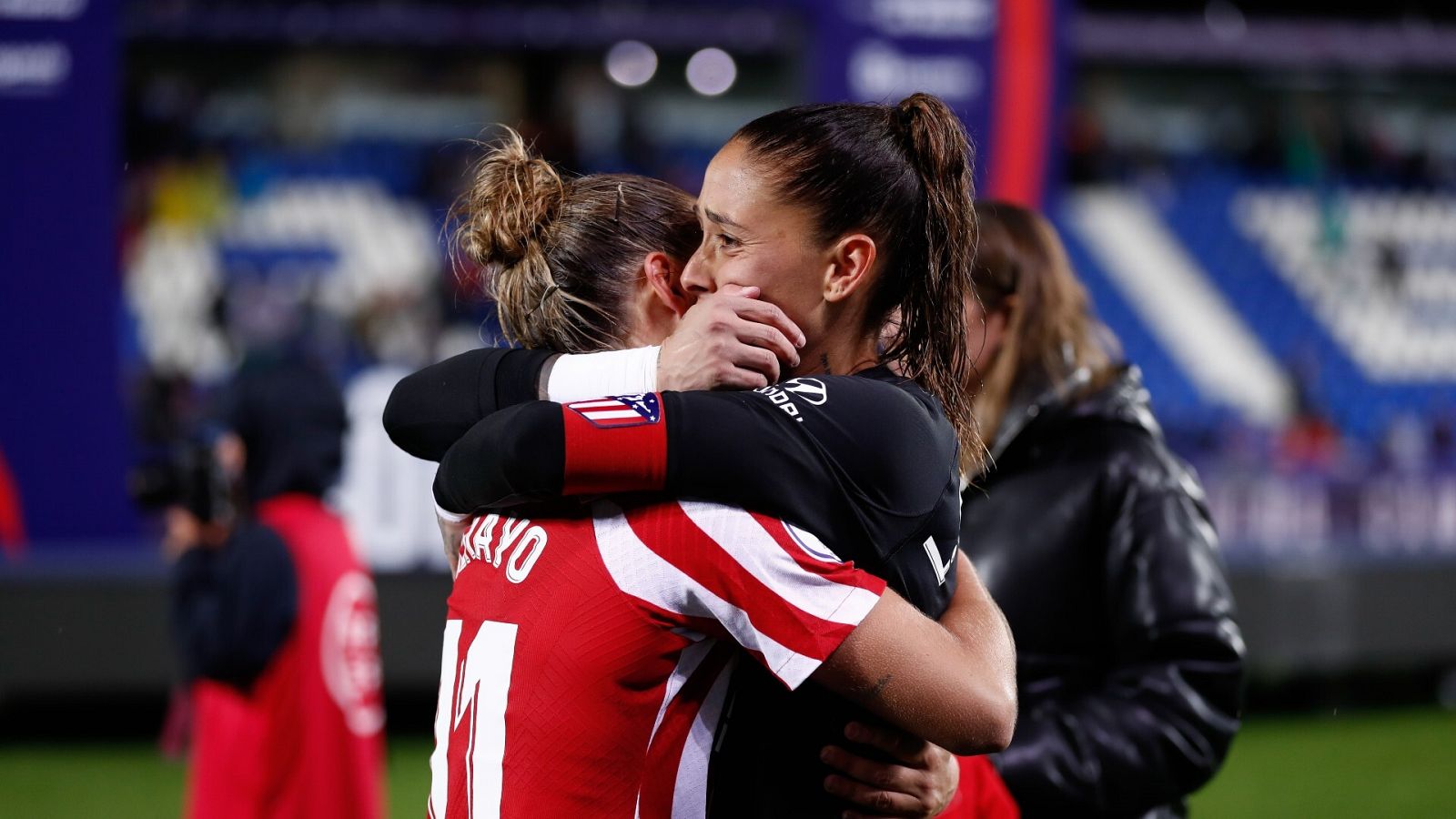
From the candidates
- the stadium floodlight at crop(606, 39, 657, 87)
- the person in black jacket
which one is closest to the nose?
the person in black jacket

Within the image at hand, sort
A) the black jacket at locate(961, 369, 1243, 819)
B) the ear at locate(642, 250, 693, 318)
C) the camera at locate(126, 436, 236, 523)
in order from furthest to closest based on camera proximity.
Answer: the camera at locate(126, 436, 236, 523) < the black jacket at locate(961, 369, 1243, 819) < the ear at locate(642, 250, 693, 318)

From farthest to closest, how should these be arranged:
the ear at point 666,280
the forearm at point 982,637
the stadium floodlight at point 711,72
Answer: the stadium floodlight at point 711,72 < the ear at point 666,280 < the forearm at point 982,637

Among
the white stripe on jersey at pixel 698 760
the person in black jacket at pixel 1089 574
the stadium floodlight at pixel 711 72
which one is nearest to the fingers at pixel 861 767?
the white stripe on jersey at pixel 698 760

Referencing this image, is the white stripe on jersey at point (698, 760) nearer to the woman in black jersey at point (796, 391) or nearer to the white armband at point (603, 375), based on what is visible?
the woman in black jersey at point (796, 391)

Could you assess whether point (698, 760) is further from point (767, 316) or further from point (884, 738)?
point (767, 316)

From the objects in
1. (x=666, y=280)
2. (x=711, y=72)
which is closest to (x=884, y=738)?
(x=666, y=280)

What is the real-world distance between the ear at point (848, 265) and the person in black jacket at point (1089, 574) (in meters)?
0.72

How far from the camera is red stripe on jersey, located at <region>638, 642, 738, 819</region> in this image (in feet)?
4.87

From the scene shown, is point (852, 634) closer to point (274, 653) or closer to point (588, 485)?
point (588, 485)

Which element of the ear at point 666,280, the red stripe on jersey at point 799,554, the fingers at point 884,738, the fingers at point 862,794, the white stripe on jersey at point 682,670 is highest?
the ear at point 666,280

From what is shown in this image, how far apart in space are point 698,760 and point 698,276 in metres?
0.52

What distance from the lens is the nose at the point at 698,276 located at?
1.65 m

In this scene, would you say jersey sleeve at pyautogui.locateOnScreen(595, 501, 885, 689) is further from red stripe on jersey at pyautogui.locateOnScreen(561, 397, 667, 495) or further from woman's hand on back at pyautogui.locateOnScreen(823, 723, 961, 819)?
woman's hand on back at pyautogui.locateOnScreen(823, 723, 961, 819)

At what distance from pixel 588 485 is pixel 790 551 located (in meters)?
0.20
